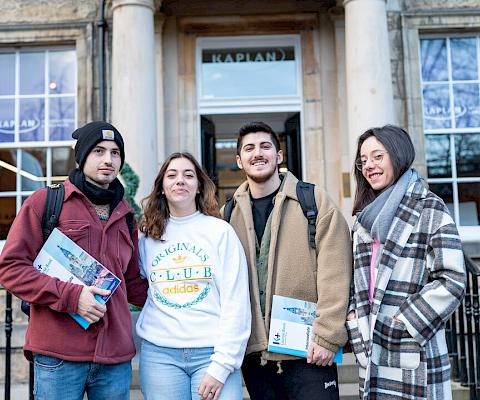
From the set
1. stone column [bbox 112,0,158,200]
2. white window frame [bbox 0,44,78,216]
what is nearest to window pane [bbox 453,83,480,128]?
stone column [bbox 112,0,158,200]

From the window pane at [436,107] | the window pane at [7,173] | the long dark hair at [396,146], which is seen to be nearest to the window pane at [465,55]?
the window pane at [436,107]

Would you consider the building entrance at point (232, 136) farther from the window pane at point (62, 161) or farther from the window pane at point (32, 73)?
the window pane at point (32, 73)

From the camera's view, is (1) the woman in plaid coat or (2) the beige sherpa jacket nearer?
(1) the woman in plaid coat

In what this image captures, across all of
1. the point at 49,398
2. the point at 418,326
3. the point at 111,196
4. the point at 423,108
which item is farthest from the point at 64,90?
the point at 418,326

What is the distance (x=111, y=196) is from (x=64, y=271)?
375 millimetres

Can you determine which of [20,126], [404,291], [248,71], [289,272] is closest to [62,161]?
[20,126]

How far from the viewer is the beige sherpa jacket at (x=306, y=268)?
7.30 feet

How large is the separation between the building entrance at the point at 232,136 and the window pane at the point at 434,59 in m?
1.74

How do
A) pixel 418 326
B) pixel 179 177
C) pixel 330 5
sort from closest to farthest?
pixel 418 326
pixel 179 177
pixel 330 5

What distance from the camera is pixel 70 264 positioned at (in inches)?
85.0

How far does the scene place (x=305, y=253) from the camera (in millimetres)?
2340

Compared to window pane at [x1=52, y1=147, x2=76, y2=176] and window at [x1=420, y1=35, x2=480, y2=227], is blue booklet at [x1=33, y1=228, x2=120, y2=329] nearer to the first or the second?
window pane at [x1=52, y1=147, x2=76, y2=176]

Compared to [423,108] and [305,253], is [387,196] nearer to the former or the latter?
[305,253]

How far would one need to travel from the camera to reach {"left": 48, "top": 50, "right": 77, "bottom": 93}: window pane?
6.88 m
